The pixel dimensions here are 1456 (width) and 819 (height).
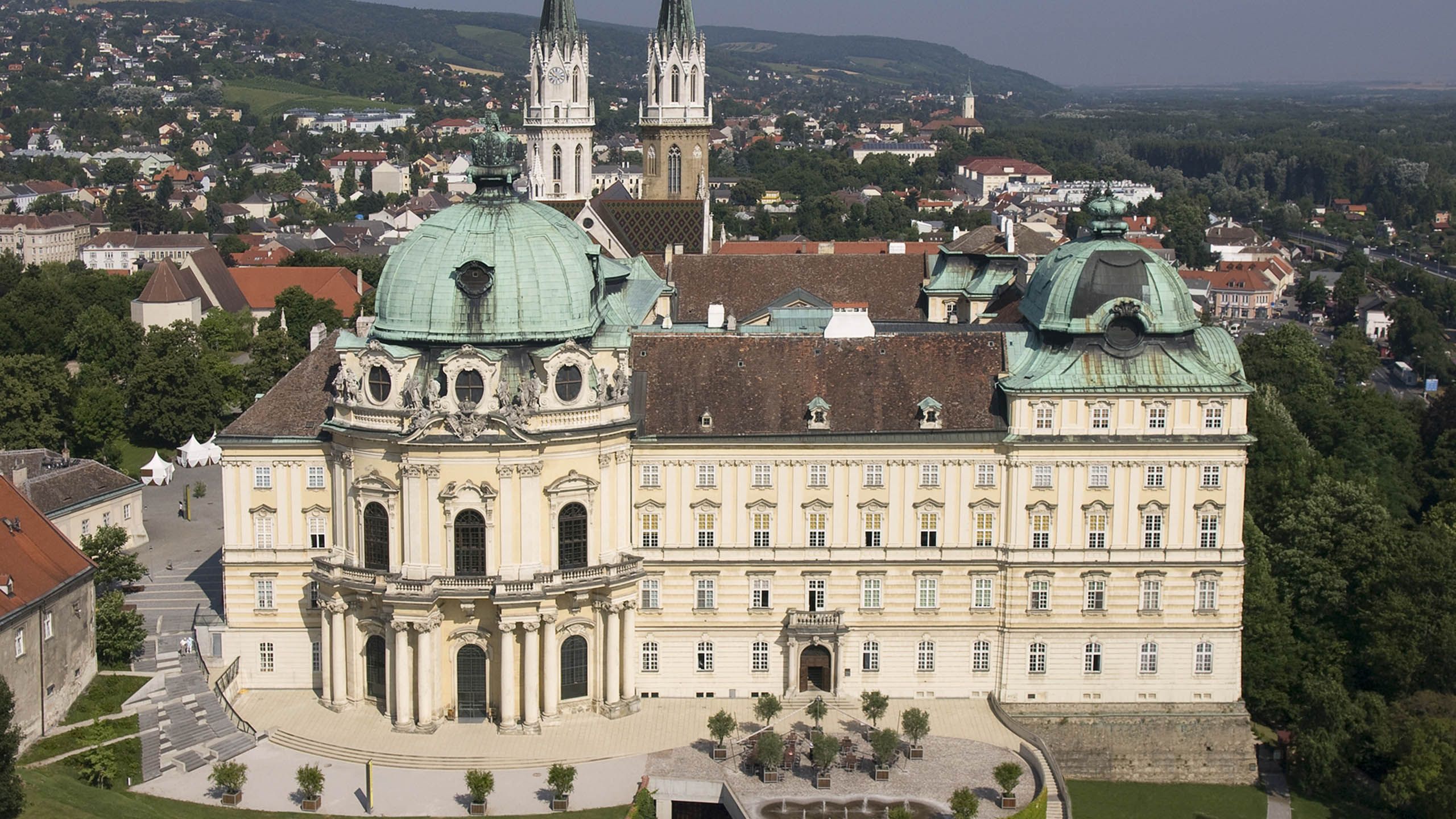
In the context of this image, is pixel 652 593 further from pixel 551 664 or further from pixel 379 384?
pixel 379 384

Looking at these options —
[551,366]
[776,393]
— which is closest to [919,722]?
[776,393]

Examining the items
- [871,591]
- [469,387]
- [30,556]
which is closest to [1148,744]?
[871,591]

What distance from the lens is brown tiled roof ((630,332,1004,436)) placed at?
7300cm

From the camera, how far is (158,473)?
109 metres

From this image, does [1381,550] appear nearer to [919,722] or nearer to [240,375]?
[919,722]

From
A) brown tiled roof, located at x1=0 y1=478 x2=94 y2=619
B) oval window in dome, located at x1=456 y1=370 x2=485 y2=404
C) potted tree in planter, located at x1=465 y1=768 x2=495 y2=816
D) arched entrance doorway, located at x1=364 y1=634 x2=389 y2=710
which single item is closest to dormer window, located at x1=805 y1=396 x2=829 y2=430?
oval window in dome, located at x1=456 y1=370 x2=485 y2=404

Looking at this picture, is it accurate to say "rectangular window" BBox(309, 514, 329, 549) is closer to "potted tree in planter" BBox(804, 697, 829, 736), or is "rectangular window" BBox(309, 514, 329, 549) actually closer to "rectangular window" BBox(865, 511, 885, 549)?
"potted tree in planter" BBox(804, 697, 829, 736)

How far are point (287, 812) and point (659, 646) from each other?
54.0 feet

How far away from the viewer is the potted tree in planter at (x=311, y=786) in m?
64.8

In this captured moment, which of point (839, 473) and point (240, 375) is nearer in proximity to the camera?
point (839, 473)

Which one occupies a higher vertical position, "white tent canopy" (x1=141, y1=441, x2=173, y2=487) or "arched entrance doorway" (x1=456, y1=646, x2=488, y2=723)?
"white tent canopy" (x1=141, y1=441, x2=173, y2=487)

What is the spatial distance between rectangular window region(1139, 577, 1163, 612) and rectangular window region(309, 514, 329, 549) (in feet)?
107

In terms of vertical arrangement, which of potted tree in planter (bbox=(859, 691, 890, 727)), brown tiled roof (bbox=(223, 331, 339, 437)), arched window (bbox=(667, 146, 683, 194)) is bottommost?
potted tree in planter (bbox=(859, 691, 890, 727))

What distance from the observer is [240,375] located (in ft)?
418
